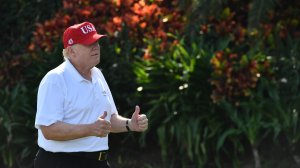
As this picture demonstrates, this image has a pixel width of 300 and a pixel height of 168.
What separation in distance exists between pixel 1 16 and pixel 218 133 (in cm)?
349

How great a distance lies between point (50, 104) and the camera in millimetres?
4836

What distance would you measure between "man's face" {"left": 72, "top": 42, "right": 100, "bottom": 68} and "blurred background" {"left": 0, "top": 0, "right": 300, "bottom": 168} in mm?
2814

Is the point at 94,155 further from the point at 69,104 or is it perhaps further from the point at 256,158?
the point at 256,158

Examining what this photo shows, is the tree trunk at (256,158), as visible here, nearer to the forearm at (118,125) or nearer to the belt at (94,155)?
the forearm at (118,125)

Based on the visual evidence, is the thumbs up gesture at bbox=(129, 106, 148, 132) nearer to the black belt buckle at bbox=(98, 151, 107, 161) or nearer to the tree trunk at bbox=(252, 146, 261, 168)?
the black belt buckle at bbox=(98, 151, 107, 161)

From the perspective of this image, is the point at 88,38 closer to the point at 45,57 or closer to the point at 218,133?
the point at 218,133

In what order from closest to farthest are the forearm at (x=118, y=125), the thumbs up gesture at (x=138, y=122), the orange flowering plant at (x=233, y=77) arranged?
the thumbs up gesture at (x=138, y=122) → the forearm at (x=118, y=125) → the orange flowering plant at (x=233, y=77)

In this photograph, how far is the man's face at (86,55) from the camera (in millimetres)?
5043

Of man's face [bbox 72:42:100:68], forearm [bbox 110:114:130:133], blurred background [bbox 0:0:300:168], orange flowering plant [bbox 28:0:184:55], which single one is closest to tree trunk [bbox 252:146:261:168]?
blurred background [bbox 0:0:300:168]

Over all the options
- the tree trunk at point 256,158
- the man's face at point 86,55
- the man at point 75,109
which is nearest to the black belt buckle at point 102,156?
the man at point 75,109

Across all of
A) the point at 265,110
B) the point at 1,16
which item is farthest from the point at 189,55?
the point at 1,16

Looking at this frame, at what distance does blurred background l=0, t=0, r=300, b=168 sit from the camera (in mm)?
7762

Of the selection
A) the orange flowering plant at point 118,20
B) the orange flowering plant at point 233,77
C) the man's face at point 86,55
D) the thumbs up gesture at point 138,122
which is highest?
the orange flowering plant at point 118,20

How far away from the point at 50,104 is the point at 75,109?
7.2 inches
